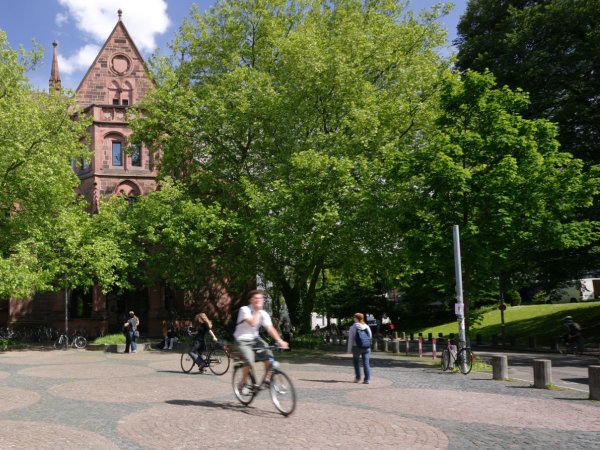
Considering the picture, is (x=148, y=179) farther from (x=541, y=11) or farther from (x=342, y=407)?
(x=342, y=407)

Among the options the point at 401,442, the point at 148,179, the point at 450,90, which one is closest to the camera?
the point at 401,442

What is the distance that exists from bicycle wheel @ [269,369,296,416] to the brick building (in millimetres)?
26810

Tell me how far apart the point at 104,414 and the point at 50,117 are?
2092 cm

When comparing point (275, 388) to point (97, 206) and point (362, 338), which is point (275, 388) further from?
point (97, 206)

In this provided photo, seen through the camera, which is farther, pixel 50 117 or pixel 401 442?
pixel 50 117

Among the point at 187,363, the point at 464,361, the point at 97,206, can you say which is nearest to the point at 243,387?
the point at 187,363

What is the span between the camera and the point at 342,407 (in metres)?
8.99

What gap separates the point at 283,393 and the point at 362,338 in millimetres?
4753

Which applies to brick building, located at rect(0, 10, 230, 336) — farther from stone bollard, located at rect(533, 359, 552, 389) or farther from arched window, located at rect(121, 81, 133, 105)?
stone bollard, located at rect(533, 359, 552, 389)

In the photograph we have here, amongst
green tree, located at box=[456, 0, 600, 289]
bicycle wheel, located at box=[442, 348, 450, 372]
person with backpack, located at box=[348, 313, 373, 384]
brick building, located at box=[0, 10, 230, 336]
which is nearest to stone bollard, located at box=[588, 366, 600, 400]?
person with backpack, located at box=[348, 313, 373, 384]

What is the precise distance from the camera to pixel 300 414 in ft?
27.0

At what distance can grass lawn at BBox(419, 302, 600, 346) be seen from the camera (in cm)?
2952

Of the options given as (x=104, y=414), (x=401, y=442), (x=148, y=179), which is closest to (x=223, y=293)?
(x=148, y=179)

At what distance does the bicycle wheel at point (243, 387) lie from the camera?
8.69m
